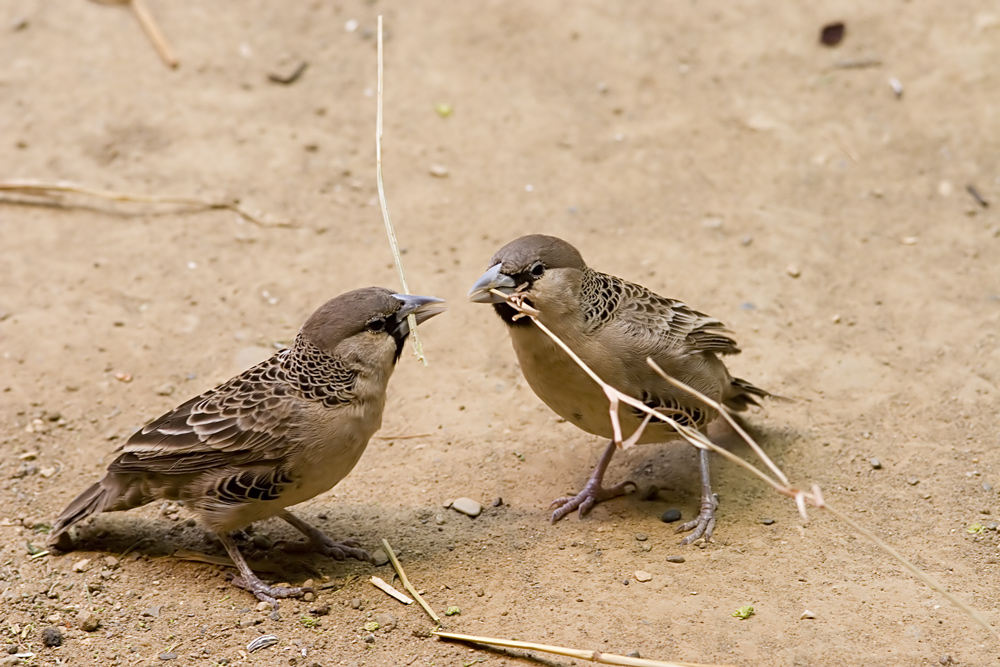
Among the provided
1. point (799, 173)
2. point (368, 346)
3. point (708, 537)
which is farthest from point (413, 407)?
point (799, 173)

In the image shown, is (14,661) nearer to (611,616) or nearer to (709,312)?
(611,616)

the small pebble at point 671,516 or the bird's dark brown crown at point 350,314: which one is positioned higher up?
the bird's dark brown crown at point 350,314

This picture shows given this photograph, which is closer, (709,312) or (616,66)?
(709,312)

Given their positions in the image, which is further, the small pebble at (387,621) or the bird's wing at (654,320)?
the bird's wing at (654,320)

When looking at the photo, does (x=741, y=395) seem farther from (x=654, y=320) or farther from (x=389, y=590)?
(x=389, y=590)

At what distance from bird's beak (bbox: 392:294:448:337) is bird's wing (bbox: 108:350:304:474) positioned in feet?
2.07

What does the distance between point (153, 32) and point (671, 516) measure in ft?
23.2

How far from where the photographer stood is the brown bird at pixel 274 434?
4840mm

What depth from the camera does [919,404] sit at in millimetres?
6238

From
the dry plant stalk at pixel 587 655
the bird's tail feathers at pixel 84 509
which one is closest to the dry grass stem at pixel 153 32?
the bird's tail feathers at pixel 84 509

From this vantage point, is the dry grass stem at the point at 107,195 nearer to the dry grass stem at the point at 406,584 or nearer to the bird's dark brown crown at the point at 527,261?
the bird's dark brown crown at the point at 527,261

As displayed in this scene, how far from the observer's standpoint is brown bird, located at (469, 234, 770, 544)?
507 centimetres

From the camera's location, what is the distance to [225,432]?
16.0 ft

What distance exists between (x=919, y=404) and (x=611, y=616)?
2.79 meters
